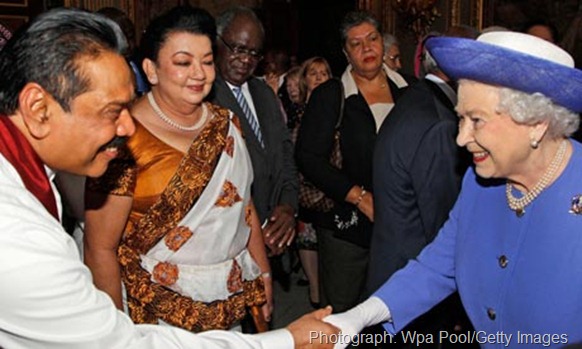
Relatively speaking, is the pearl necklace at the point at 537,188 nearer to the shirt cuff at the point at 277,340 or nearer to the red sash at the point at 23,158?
the shirt cuff at the point at 277,340

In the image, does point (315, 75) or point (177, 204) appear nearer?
point (177, 204)

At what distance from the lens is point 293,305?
5.17 metres

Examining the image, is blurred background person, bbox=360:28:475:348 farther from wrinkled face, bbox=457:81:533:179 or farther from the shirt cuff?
the shirt cuff

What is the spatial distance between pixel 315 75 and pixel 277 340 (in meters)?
3.91

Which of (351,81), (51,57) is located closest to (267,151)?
(351,81)

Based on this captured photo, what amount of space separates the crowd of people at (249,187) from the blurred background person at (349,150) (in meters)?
0.01

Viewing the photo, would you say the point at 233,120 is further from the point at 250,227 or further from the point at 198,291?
the point at 198,291

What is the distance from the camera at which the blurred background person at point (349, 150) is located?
354 cm

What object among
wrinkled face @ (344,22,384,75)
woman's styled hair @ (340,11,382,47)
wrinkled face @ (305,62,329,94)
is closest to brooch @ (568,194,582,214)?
wrinkled face @ (344,22,384,75)

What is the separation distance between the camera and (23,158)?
155 cm

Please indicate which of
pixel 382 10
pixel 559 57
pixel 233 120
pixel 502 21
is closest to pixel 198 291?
pixel 233 120

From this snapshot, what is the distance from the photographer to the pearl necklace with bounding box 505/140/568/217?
1.89 meters

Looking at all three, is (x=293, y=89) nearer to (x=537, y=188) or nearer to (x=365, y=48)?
(x=365, y=48)

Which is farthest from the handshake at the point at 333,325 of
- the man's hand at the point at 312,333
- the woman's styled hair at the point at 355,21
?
the woman's styled hair at the point at 355,21
